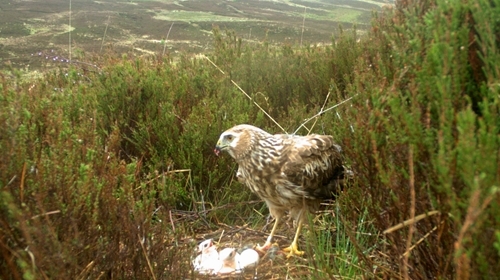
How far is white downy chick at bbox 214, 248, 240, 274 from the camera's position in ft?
10.9

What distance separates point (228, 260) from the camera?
11.1 feet

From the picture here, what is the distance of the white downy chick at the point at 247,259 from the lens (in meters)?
3.36

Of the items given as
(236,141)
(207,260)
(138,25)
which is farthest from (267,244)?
(138,25)

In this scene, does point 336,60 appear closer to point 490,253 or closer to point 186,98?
point 186,98

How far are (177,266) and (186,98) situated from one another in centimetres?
265

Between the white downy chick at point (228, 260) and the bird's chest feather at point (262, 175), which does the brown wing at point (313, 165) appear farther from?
the white downy chick at point (228, 260)

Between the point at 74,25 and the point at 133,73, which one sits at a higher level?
the point at 133,73

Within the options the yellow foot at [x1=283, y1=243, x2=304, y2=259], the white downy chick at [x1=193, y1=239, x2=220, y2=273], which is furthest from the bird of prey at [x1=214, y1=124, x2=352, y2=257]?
the white downy chick at [x1=193, y1=239, x2=220, y2=273]

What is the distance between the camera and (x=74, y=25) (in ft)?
66.9

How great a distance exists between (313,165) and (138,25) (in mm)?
19768

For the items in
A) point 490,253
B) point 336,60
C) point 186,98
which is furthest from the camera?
point 336,60

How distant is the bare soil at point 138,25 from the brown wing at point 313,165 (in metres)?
6.66

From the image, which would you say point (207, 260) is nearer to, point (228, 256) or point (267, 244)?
point (228, 256)

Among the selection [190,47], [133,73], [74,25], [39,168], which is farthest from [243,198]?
[74,25]
